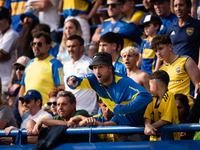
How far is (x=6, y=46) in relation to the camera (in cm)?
859

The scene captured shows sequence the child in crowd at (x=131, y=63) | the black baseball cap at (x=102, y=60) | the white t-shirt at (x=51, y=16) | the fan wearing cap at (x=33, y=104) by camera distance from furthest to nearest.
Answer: the white t-shirt at (x=51, y=16) < the fan wearing cap at (x=33, y=104) < the child in crowd at (x=131, y=63) < the black baseball cap at (x=102, y=60)

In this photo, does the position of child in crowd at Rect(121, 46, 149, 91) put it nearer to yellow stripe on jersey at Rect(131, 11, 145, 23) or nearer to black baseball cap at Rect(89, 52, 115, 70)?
black baseball cap at Rect(89, 52, 115, 70)

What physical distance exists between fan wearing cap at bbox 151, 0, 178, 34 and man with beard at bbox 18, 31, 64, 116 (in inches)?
82.0

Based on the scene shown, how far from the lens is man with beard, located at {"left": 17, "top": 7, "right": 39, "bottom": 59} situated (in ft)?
27.2

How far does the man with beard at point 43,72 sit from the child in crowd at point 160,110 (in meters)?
2.45

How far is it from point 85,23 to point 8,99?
2475 mm

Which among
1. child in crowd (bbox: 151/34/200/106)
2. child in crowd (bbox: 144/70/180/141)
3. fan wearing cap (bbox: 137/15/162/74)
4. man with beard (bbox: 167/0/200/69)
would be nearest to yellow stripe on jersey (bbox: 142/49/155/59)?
fan wearing cap (bbox: 137/15/162/74)

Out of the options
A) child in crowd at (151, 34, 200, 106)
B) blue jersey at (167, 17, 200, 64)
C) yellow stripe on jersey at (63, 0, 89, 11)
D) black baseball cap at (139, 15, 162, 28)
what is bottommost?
child in crowd at (151, 34, 200, 106)

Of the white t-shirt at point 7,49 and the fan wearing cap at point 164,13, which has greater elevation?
the fan wearing cap at point 164,13

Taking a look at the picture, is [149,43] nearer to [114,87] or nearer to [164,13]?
[164,13]

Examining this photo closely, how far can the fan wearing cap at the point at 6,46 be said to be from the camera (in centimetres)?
861

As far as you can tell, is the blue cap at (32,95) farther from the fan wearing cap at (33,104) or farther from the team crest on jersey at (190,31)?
the team crest on jersey at (190,31)

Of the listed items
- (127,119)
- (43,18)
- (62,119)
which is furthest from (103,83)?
(43,18)

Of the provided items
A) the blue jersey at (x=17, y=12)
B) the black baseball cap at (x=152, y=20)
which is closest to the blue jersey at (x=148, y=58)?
the black baseball cap at (x=152, y=20)
